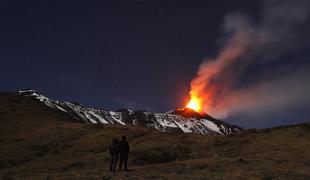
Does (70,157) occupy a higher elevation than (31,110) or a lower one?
lower

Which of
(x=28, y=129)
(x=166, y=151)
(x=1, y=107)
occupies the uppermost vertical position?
(x=1, y=107)

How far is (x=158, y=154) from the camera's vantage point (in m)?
66.9

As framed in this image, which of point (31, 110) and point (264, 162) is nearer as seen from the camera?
point (264, 162)

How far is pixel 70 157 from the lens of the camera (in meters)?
69.2

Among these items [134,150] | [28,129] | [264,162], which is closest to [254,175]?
[264,162]

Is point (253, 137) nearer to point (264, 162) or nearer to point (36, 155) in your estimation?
point (264, 162)

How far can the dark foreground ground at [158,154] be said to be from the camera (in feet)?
130

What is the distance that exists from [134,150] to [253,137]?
741 inches

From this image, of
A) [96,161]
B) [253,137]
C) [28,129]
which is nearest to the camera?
[96,161]

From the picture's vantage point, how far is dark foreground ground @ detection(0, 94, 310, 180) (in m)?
39.8

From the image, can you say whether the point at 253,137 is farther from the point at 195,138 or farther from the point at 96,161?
the point at 96,161

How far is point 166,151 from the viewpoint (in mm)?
69000

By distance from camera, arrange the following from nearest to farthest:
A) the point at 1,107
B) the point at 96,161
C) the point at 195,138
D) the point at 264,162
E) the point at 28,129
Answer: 1. the point at 264,162
2. the point at 96,161
3. the point at 195,138
4. the point at 28,129
5. the point at 1,107

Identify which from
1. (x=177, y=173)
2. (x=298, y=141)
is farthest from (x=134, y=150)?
(x=177, y=173)
